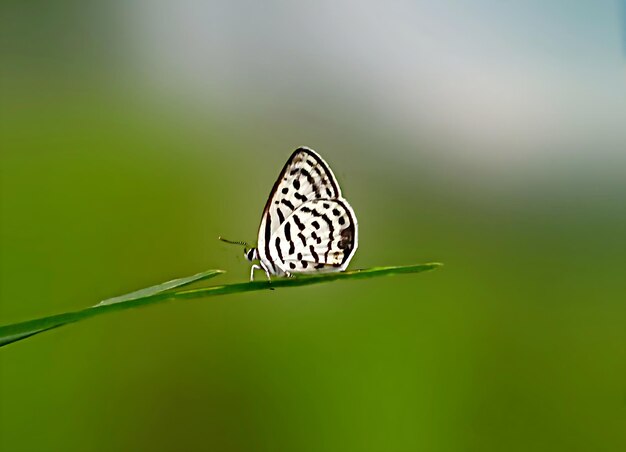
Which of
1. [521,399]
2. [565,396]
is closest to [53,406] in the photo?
[521,399]

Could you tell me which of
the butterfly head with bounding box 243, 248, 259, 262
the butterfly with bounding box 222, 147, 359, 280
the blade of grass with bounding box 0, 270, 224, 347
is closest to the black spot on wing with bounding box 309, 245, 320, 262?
the butterfly with bounding box 222, 147, 359, 280

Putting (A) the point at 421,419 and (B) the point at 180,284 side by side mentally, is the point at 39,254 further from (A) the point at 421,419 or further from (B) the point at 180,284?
(B) the point at 180,284

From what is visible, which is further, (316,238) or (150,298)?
(316,238)

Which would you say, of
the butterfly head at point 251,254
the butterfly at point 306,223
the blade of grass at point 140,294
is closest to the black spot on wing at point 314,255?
the butterfly at point 306,223

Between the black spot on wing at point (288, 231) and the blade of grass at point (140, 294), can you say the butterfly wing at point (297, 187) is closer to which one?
the black spot on wing at point (288, 231)

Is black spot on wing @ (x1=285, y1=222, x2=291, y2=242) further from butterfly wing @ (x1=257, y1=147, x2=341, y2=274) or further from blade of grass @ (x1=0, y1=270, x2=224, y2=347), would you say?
blade of grass @ (x1=0, y1=270, x2=224, y2=347)

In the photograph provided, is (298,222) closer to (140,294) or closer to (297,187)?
(297,187)

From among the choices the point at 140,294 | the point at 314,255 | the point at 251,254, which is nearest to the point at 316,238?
the point at 314,255

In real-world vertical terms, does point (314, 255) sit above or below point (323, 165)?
below
